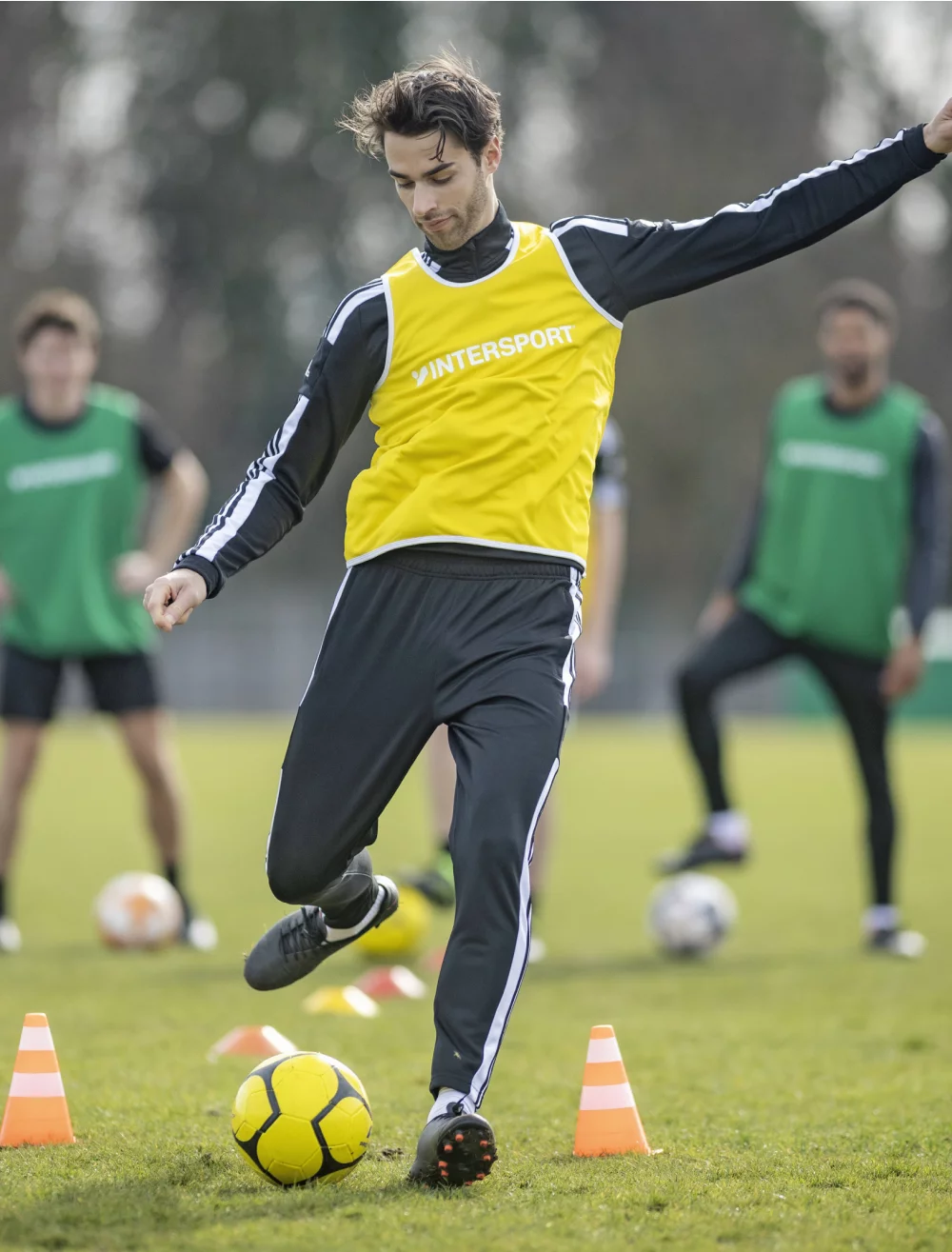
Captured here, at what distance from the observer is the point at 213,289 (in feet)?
131

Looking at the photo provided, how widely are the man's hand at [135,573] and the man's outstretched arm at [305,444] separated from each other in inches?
139

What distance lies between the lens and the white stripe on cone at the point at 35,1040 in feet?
14.4

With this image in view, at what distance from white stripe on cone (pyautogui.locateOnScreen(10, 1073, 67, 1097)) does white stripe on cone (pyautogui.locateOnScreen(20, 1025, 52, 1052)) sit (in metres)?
0.06

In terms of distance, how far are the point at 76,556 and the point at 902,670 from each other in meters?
3.92

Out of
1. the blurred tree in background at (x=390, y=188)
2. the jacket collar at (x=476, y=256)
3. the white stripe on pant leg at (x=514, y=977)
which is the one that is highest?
the blurred tree in background at (x=390, y=188)

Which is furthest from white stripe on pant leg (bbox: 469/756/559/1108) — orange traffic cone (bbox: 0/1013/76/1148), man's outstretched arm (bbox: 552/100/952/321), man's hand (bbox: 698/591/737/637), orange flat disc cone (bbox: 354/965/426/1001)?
man's hand (bbox: 698/591/737/637)

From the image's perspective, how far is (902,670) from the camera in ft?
26.8

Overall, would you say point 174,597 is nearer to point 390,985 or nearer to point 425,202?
point 425,202

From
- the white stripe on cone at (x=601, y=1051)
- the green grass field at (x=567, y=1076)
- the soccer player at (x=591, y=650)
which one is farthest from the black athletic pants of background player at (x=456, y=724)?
the soccer player at (x=591, y=650)

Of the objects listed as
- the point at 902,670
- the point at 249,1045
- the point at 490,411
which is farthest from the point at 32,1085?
the point at 902,670

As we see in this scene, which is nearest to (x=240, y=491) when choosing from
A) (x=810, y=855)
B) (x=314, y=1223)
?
(x=314, y=1223)

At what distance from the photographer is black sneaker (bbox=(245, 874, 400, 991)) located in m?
4.80

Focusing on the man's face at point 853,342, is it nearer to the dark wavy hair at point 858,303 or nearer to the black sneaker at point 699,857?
the dark wavy hair at point 858,303

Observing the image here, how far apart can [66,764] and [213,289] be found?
2163 centimetres
